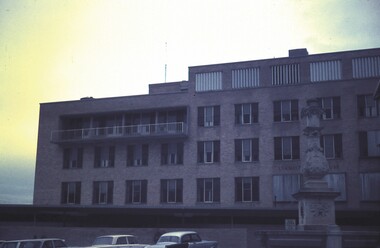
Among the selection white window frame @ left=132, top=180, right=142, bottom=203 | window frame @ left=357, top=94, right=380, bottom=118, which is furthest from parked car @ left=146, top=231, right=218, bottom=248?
white window frame @ left=132, top=180, right=142, bottom=203

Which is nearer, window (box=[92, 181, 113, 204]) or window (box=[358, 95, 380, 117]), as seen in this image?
window (box=[358, 95, 380, 117])

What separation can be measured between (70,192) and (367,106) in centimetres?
3071

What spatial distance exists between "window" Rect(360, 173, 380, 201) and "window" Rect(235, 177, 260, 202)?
9244 mm

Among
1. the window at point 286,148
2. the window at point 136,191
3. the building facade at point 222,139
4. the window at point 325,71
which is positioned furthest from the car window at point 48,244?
the window at point 325,71

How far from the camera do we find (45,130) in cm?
5891

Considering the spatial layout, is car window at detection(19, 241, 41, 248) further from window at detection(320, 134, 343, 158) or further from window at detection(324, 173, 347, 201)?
window at detection(320, 134, 343, 158)

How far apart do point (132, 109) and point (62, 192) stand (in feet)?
37.8

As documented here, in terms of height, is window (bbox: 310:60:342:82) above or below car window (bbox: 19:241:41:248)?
above

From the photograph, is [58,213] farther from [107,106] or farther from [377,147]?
[377,147]

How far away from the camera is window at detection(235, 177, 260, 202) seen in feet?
161

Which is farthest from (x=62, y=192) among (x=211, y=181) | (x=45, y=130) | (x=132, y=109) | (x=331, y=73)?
(x=331, y=73)

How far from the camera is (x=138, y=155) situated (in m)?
54.7

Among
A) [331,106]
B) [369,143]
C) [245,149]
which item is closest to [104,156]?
[245,149]

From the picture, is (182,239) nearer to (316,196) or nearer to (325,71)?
(316,196)
